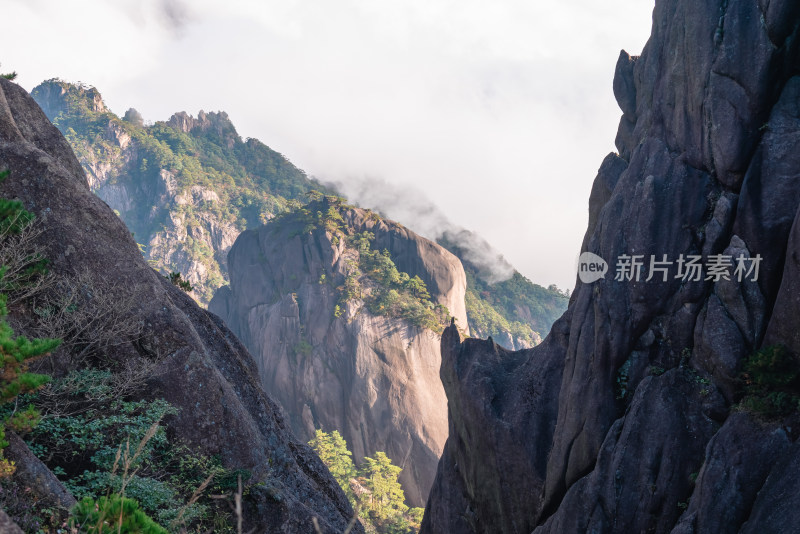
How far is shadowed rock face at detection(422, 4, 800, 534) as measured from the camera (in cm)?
1027

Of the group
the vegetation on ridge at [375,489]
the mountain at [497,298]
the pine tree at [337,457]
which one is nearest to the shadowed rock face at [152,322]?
the vegetation on ridge at [375,489]

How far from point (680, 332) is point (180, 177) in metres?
92.4

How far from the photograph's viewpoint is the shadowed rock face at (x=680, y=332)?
33.7ft

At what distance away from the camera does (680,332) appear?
1291 cm

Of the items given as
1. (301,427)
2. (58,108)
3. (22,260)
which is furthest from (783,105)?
(58,108)

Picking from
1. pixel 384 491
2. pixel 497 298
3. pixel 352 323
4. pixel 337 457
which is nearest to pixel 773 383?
pixel 384 491

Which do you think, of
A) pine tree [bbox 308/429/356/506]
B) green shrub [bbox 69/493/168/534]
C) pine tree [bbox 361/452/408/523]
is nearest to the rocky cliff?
pine tree [bbox 308/429/356/506]

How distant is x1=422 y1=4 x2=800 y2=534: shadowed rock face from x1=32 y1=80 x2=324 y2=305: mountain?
72.3m

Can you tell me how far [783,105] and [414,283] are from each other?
4141cm

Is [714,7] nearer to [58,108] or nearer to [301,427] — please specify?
[301,427]

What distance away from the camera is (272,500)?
37.1 feet

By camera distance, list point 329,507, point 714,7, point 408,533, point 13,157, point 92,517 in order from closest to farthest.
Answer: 1. point 92,517
2. point 13,157
3. point 714,7
4. point 329,507
5. point 408,533

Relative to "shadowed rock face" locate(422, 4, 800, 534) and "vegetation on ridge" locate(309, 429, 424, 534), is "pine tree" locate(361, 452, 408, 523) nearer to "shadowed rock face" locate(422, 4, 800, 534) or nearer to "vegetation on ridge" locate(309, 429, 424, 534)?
"vegetation on ridge" locate(309, 429, 424, 534)

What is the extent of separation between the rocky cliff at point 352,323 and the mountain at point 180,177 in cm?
2925
